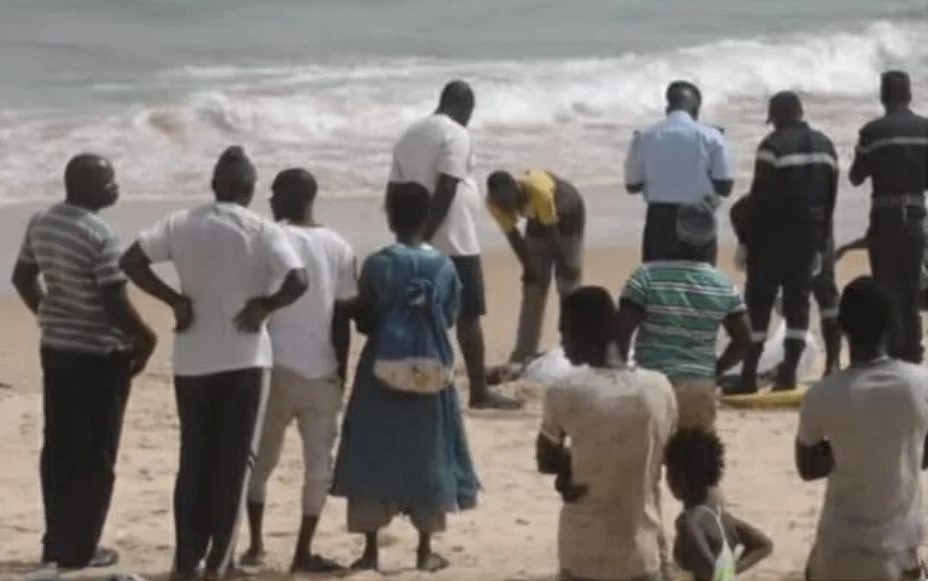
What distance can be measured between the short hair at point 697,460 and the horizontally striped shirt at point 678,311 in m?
1.38

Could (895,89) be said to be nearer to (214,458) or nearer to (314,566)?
(314,566)

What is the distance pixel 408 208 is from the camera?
9.47 metres

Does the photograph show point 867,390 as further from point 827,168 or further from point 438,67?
point 438,67

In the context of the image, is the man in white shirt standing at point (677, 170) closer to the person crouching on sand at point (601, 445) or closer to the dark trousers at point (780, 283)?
the dark trousers at point (780, 283)

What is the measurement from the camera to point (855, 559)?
303 inches

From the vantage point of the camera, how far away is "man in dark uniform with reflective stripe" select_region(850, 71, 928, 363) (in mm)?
12609

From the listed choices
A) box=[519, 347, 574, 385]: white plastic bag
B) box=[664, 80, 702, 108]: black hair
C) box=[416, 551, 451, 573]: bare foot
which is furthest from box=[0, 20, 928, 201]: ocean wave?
box=[416, 551, 451, 573]: bare foot

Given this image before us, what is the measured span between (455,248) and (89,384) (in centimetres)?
295

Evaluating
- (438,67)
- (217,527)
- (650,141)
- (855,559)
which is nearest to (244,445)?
(217,527)

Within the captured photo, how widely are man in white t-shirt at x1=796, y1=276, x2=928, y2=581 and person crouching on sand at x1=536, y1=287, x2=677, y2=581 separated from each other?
47 cm

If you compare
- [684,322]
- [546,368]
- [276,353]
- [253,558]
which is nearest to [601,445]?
[684,322]

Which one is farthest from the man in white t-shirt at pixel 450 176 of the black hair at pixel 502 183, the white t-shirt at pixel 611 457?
the white t-shirt at pixel 611 457

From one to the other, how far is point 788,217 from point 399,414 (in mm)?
3682

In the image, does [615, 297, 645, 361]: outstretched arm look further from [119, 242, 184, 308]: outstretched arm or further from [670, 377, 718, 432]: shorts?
[119, 242, 184, 308]: outstretched arm
